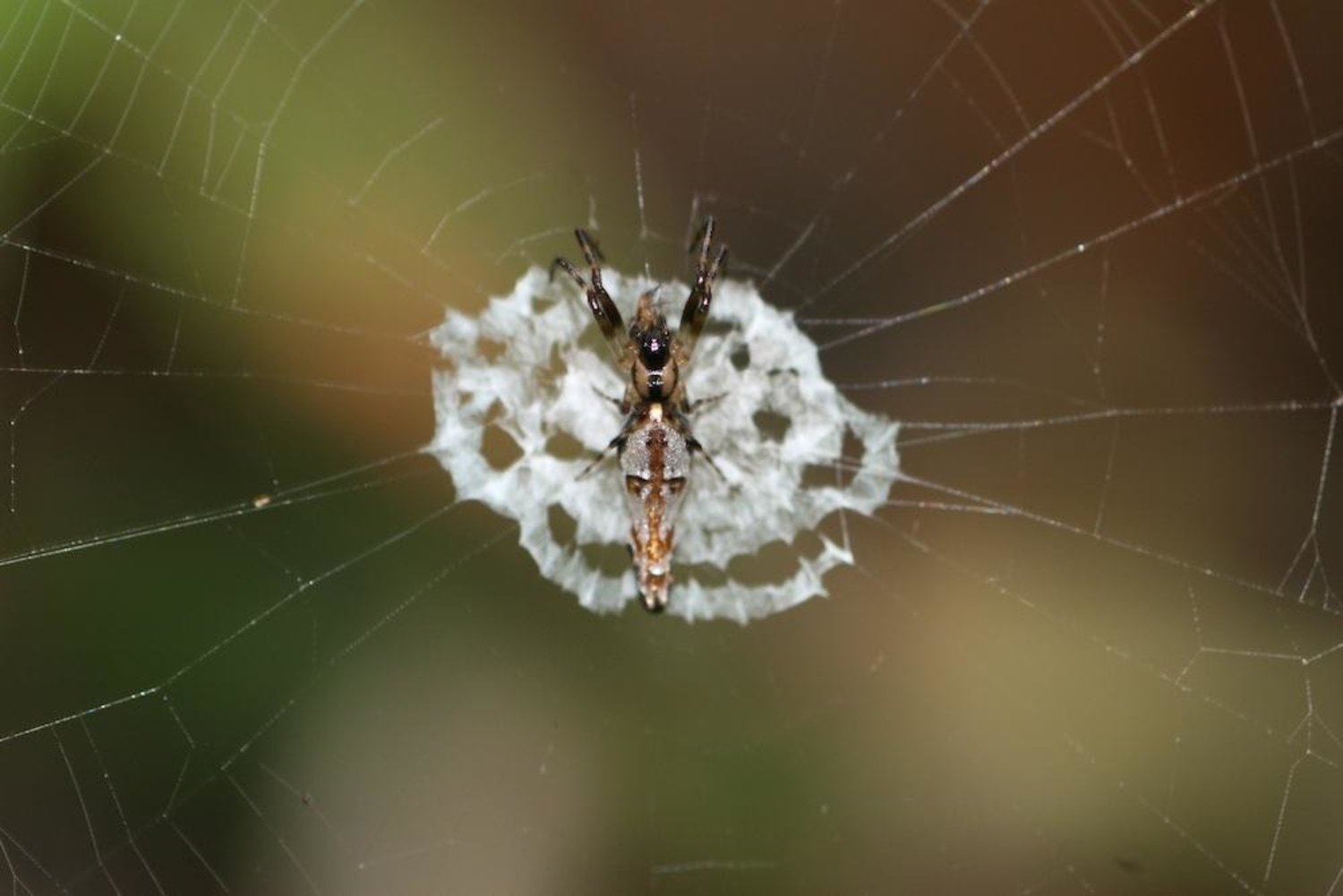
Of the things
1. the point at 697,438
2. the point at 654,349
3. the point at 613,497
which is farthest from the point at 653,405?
the point at 613,497

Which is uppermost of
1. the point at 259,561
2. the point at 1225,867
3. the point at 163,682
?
the point at 259,561

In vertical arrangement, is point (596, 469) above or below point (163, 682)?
above

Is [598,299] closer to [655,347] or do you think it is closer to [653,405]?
[655,347]

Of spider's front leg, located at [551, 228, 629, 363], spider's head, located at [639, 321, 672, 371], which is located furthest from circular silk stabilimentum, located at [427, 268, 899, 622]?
spider's head, located at [639, 321, 672, 371]

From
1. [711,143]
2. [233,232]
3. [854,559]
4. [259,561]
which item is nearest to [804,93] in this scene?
[711,143]

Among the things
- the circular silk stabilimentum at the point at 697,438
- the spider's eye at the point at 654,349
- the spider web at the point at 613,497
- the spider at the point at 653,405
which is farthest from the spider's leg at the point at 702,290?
the spider web at the point at 613,497

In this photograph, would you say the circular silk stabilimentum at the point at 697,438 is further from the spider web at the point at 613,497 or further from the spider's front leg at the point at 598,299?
the spider's front leg at the point at 598,299

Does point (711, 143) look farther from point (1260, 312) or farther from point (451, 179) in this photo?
point (1260, 312)
